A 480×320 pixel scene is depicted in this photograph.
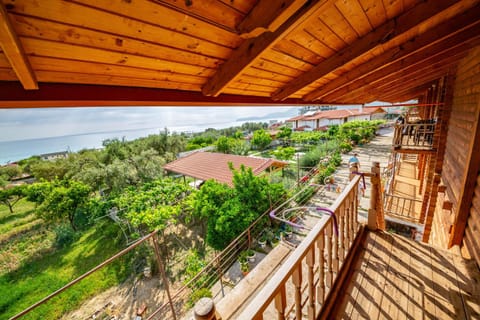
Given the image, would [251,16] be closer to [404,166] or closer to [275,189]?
[275,189]

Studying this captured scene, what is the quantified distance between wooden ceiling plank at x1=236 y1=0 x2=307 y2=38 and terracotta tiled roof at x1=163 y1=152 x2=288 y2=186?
6.07 metres

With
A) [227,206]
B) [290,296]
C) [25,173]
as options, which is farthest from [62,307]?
[25,173]

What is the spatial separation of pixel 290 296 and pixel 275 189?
3083 millimetres

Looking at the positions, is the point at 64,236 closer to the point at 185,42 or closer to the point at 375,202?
the point at 185,42

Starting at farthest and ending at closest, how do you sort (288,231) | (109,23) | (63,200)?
(63,200) → (288,231) → (109,23)

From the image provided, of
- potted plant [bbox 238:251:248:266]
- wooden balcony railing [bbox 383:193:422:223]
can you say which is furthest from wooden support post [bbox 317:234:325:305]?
wooden balcony railing [bbox 383:193:422:223]

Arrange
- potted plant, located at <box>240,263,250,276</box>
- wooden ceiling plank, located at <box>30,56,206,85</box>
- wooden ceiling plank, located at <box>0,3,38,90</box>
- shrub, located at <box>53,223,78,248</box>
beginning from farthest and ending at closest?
shrub, located at <box>53,223,78,248</box>
potted plant, located at <box>240,263,250,276</box>
wooden ceiling plank, located at <box>30,56,206,85</box>
wooden ceiling plank, located at <box>0,3,38,90</box>

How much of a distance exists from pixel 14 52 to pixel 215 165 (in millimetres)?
8145

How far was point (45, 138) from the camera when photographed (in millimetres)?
106562

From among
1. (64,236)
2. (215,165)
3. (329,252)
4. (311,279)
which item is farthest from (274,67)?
(64,236)

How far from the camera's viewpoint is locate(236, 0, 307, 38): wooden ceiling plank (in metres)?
0.88

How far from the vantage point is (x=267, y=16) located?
984 mm

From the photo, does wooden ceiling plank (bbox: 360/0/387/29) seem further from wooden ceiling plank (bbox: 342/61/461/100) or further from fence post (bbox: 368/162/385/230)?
wooden ceiling plank (bbox: 342/61/461/100)

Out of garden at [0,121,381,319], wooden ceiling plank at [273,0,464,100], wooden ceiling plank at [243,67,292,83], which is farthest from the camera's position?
garden at [0,121,381,319]
